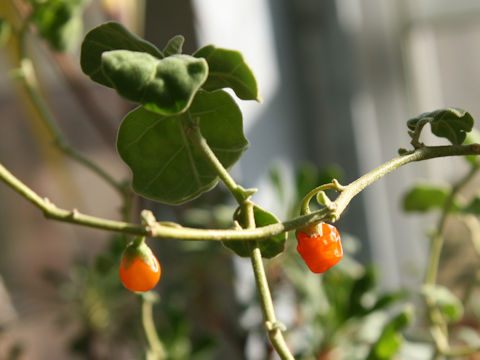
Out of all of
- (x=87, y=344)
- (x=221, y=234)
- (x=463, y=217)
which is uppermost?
(x=221, y=234)

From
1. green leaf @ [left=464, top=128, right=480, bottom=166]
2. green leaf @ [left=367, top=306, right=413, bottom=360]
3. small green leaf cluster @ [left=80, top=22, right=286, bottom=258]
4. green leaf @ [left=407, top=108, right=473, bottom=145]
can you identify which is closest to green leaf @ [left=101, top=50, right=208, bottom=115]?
small green leaf cluster @ [left=80, top=22, right=286, bottom=258]

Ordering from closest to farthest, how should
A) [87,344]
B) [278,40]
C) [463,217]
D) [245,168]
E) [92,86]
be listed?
1. [463,217]
2. [87,344]
3. [245,168]
4. [278,40]
5. [92,86]

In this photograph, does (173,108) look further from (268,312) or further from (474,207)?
(474,207)

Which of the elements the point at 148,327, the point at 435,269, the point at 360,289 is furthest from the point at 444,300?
the point at 148,327

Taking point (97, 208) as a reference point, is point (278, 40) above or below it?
above

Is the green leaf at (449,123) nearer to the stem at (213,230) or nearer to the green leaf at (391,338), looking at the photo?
the stem at (213,230)

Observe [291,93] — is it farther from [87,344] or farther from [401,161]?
[401,161]

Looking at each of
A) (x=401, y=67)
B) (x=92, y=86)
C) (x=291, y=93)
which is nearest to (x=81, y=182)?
(x=92, y=86)
